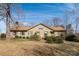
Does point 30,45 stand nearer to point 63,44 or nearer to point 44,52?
point 44,52

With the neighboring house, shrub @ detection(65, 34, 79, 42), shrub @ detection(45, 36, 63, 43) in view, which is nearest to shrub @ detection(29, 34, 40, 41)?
the neighboring house

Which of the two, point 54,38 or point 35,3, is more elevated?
point 35,3

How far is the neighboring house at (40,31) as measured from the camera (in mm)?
4441

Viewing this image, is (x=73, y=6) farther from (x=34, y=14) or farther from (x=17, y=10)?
(x=17, y=10)

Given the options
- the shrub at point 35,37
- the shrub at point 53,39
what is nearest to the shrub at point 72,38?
the shrub at point 53,39

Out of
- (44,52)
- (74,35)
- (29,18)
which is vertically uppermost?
(29,18)

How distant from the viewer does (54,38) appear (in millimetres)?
4449

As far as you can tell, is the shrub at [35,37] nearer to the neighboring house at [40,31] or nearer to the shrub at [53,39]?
the neighboring house at [40,31]

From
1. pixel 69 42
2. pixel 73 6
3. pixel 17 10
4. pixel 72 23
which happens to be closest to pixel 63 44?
pixel 69 42

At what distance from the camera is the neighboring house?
444 centimetres

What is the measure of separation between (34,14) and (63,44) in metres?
0.72

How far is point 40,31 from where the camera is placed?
4.46 m

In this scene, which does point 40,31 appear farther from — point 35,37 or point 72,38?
point 72,38

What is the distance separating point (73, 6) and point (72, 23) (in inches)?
11.5
